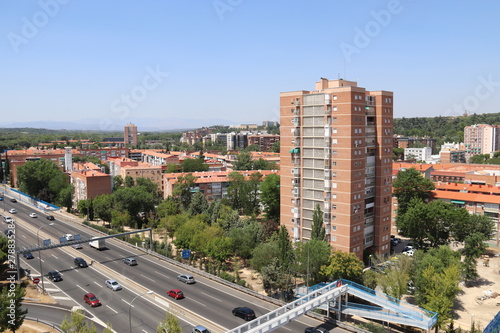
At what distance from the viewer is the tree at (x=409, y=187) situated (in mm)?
69125

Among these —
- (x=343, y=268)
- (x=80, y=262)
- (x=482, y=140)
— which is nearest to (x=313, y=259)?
(x=343, y=268)

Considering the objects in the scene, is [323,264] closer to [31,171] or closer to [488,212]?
[488,212]

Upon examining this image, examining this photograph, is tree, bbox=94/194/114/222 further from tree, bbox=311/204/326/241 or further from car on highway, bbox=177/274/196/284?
tree, bbox=311/204/326/241

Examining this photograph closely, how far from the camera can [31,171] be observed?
9844 centimetres

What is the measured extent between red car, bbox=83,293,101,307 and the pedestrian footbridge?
50.2ft

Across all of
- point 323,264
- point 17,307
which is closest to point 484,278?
point 323,264

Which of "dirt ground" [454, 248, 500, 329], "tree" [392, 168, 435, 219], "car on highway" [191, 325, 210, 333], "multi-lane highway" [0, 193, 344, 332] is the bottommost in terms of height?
"dirt ground" [454, 248, 500, 329]

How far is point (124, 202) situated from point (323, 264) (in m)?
44.7

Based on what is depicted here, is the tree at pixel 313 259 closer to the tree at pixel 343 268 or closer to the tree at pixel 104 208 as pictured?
the tree at pixel 343 268

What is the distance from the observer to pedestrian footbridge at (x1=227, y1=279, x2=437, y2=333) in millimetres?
31891

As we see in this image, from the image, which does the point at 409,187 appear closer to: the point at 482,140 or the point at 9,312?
the point at 9,312

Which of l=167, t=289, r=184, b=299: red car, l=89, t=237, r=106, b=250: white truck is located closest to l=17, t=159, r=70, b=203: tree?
l=89, t=237, r=106, b=250: white truck

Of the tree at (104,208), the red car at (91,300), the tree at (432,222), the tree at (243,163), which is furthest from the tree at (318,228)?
the tree at (243,163)

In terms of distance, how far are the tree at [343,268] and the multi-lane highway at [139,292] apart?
7.62 m
